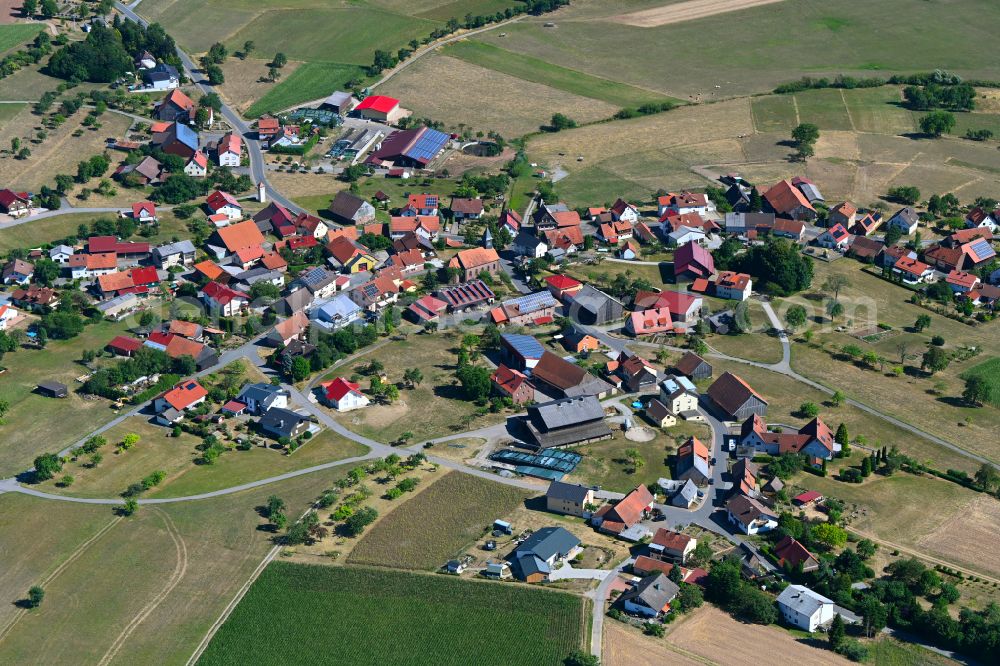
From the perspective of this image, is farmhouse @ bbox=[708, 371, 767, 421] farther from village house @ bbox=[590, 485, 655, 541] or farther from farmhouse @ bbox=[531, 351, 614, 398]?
village house @ bbox=[590, 485, 655, 541]

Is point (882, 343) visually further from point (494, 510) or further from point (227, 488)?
point (227, 488)

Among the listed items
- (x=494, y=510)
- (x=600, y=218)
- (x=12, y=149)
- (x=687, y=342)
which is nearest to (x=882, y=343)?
(x=687, y=342)

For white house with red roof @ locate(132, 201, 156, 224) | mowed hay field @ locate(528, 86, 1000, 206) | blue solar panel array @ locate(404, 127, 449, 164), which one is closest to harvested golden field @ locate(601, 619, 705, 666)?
mowed hay field @ locate(528, 86, 1000, 206)

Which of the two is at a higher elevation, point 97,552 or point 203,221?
point 203,221

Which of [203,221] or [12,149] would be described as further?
[12,149]

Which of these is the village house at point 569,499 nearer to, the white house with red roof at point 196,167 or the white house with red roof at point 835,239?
the white house with red roof at point 835,239

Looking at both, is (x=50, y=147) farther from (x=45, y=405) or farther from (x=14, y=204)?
(x=45, y=405)
